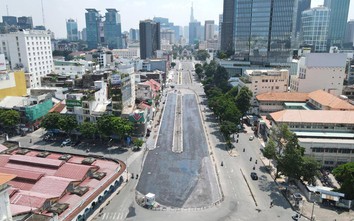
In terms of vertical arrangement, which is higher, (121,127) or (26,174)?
(121,127)

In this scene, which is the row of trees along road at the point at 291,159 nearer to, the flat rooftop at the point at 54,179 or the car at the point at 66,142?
the flat rooftop at the point at 54,179

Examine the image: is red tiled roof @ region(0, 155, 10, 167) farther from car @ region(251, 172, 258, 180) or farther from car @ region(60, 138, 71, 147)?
car @ region(251, 172, 258, 180)

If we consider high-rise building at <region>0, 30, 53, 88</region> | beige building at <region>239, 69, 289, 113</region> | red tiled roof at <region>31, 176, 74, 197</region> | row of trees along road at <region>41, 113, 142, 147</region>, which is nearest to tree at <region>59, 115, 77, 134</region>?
row of trees along road at <region>41, 113, 142, 147</region>

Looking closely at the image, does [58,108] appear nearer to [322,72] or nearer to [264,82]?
[264,82]

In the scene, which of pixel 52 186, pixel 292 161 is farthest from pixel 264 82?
pixel 52 186

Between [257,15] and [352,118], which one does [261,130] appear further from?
[257,15]

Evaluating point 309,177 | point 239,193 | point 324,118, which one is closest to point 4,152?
point 239,193
